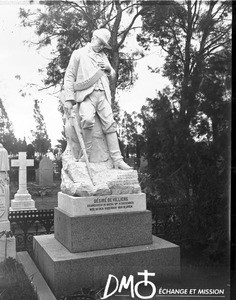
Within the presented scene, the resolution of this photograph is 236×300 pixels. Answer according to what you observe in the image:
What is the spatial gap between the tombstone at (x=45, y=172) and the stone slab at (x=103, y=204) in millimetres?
9035

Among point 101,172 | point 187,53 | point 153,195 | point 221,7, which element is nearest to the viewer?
point 221,7

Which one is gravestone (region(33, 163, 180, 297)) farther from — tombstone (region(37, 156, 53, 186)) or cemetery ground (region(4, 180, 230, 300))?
Result: tombstone (region(37, 156, 53, 186))

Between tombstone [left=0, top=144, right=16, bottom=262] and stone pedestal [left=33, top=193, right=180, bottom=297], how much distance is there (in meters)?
0.74

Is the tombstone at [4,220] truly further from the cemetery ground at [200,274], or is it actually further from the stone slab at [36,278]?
the cemetery ground at [200,274]

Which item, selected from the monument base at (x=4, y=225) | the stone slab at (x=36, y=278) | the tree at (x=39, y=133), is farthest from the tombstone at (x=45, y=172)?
the stone slab at (x=36, y=278)

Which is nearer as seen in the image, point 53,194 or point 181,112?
point 181,112

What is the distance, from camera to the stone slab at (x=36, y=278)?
4012 millimetres

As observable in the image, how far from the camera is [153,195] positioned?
6219 mm

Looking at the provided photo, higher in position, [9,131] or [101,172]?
[9,131]

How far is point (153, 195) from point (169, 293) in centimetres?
269

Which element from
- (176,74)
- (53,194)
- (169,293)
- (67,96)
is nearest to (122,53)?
(176,74)

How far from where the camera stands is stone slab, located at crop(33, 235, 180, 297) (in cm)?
409

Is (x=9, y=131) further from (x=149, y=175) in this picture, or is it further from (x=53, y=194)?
(x=53, y=194)

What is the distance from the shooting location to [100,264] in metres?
4.24
